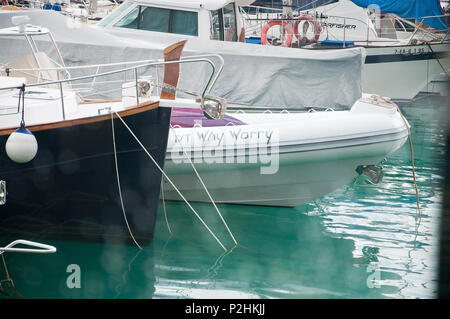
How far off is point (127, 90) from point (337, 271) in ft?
9.25

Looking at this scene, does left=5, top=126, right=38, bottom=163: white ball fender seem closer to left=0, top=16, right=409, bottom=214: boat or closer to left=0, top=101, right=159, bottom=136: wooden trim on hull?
left=0, top=101, right=159, bottom=136: wooden trim on hull

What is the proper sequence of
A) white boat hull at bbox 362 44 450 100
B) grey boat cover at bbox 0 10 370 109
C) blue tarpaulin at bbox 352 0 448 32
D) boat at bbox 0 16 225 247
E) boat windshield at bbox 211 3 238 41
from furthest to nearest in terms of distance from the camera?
1. white boat hull at bbox 362 44 450 100
2. blue tarpaulin at bbox 352 0 448 32
3. boat windshield at bbox 211 3 238 41
4. grey boat cover at bbox 0 10 370 109
5. boat at bbox 0 16 225 247

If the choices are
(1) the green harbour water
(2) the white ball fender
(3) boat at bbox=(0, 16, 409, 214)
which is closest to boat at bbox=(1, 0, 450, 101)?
(3) boat at bbox=(0, 16, 409, 214)

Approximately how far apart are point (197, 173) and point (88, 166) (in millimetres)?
→ 1577

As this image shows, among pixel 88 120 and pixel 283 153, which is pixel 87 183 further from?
pixel 283 153

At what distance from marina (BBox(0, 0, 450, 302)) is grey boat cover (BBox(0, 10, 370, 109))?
0.03 metres

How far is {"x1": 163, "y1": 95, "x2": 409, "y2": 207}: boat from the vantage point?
23.7 ft

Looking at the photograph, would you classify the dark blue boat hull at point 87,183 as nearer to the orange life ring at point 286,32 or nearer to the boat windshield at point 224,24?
the boat windshield at point 224,24

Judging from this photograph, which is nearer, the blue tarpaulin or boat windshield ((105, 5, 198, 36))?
boat windshield ((105, 5, 198, 36))

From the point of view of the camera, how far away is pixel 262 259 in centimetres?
608

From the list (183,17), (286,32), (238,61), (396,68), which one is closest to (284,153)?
(238,61)
